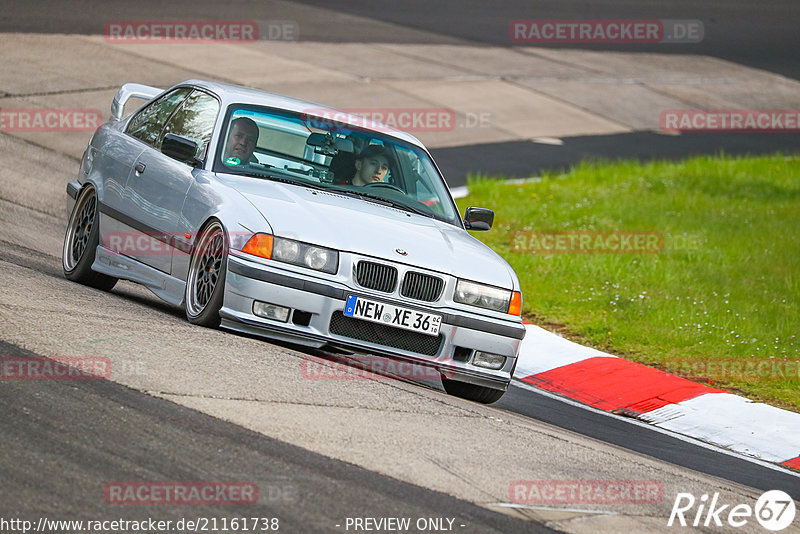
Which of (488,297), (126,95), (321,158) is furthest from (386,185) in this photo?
(126,95)

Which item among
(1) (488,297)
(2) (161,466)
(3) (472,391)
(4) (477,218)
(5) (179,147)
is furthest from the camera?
(4) (477,218)

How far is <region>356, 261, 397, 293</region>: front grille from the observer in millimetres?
7223

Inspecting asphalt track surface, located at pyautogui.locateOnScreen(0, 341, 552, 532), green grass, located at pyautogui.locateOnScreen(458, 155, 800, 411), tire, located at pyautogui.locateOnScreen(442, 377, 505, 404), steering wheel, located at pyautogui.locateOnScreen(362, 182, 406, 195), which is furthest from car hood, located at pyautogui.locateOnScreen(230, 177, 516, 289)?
green grass, located at pyautogui.locateOnScreen(458, 155, 800, 411)

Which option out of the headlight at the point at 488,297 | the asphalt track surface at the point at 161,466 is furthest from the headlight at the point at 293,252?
the asphalt track surface at the point at 161,466

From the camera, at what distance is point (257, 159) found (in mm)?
8258

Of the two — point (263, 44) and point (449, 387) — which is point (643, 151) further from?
point (449, 387)

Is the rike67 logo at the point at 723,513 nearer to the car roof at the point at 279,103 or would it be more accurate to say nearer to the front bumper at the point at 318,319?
the front bumper at the point at 318,319

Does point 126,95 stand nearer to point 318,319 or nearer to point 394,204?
point 394,204

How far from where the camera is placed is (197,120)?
8.64 meters

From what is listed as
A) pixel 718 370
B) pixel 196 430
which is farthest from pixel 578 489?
pixel 718 370

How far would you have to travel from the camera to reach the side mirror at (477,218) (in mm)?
8828

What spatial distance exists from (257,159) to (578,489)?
3543 mm

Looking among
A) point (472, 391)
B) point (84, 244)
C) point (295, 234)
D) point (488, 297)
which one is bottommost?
point (472, 391)

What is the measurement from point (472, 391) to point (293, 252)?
1.71m
